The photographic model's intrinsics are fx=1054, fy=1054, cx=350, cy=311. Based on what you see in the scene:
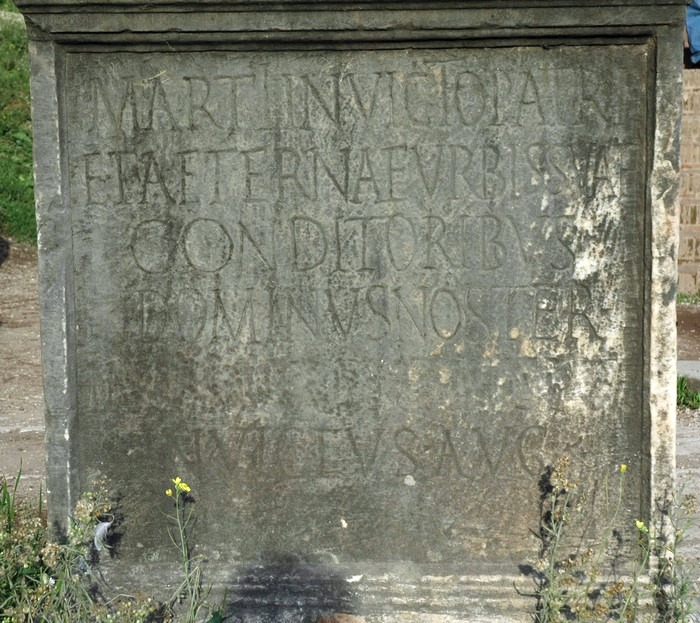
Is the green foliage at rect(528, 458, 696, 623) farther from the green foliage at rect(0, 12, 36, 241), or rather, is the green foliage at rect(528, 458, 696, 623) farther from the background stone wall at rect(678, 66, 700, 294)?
the green foliage at rect(0, 12, 36, 241)

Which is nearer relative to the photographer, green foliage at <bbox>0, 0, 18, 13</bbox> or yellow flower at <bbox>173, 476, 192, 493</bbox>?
yellow flower at <bbox>173, 476, 192, 493</bbox>

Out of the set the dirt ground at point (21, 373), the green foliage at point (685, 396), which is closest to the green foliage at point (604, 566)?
the dirt ground at point (21, 373)

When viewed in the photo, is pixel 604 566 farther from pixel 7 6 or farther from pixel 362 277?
pixel 7 6

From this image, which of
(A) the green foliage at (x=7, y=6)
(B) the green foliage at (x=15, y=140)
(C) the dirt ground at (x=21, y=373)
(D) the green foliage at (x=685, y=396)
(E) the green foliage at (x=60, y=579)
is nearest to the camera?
(E) the green foliage at (x=60, y=579)

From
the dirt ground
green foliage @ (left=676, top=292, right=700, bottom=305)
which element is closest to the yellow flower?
the dirt ground

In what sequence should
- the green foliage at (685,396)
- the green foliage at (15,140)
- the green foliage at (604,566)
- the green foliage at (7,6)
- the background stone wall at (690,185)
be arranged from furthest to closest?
the green foliage at (7,6) → the green foliage at (15,140) → the background stone wall at (690,185) → the green foliage at (685,396) → the green foliage at (604,566)

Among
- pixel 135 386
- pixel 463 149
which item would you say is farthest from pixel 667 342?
pixel 135 386

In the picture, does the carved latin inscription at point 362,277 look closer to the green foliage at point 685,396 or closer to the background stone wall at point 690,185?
the green foliage at point 685,396

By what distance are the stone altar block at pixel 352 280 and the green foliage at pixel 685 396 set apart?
3039mm

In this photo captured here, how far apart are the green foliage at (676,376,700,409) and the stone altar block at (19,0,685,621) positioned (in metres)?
3.04

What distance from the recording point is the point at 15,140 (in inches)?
497

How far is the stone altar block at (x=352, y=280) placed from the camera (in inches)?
122

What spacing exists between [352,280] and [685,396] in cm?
360

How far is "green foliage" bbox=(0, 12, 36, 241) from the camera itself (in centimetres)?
1128
